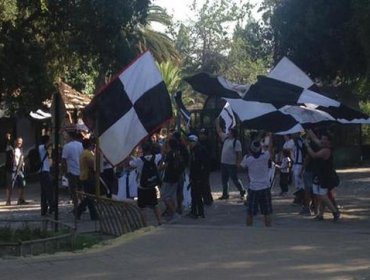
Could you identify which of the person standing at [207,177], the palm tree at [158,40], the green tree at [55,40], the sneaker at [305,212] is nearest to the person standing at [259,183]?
the sneaker at [305,212]

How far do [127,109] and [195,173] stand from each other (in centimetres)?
269

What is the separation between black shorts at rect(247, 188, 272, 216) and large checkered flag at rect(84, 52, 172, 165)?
6.30ft

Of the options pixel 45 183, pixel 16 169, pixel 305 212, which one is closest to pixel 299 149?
pixel 305 212

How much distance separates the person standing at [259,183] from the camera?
38.5ft

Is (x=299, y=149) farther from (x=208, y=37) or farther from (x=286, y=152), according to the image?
(x=208, y=37)

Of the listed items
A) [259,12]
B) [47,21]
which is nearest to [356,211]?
[47,21]

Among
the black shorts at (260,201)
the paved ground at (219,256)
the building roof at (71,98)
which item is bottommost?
the paved ground at (219,256)

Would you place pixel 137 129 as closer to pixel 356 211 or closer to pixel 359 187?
pixel 356 211

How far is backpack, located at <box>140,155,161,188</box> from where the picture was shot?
12773 mm

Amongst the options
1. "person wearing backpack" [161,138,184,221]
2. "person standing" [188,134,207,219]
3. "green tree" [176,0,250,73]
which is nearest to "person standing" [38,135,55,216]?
"person wearing backpack" [161,138,184,221]

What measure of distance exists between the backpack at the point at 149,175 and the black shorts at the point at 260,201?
1.87 m

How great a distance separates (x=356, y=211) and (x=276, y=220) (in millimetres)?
2102

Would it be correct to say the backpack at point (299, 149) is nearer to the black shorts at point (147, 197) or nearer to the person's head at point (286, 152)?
the person's head at point (286, 152)

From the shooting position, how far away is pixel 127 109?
1153cm
